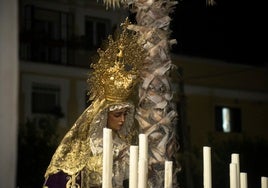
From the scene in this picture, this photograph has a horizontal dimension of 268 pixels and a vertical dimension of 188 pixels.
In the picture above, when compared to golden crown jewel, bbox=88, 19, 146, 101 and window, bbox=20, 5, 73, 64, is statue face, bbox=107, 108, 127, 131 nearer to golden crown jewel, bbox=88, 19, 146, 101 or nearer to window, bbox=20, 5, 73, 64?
golden crown jewel, bbox=88, 19, 146, 101

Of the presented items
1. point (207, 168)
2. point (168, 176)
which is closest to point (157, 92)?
point (207, 168)

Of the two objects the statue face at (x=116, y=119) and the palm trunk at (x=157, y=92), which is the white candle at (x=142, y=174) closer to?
the palm trunk at (x=157, y=92)

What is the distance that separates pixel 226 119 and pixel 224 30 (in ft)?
3.53

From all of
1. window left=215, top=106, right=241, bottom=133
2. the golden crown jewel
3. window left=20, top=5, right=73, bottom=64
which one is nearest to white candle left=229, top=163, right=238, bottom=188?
the golden crown jewel

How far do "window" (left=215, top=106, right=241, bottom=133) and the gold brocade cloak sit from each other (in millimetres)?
4664

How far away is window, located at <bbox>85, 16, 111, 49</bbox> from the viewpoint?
7.08 m

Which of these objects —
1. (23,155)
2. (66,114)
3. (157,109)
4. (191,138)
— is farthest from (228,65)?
(157,109)

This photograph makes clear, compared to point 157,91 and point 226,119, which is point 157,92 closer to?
point 157,91

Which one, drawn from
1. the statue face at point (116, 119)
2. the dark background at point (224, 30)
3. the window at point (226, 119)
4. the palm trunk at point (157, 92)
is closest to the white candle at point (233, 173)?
the palm trunk at point (157, 92)

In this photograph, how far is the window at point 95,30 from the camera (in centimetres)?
708

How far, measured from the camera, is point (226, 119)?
813 cm

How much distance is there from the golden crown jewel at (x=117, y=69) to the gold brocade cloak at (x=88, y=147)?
60mm

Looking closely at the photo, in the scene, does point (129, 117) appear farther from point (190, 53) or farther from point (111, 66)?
point (190, 53)

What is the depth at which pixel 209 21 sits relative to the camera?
26.6 feet
